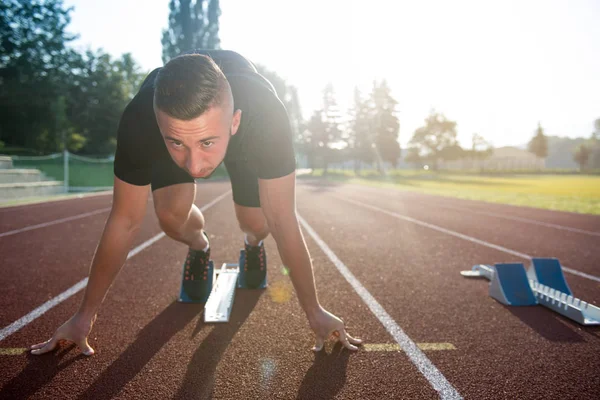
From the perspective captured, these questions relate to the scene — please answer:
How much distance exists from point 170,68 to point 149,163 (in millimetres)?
688

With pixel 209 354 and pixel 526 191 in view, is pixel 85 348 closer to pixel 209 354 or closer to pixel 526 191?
pixel 209 354

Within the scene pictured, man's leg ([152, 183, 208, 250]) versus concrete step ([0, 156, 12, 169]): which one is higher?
concrete step ([0, 156, 12, 169])

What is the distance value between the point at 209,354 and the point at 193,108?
5.62 ft

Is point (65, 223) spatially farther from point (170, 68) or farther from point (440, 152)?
point (440, 152)

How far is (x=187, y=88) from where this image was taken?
5.08 ft

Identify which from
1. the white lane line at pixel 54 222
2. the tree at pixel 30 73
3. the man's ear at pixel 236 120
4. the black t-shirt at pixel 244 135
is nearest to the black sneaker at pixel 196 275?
the black t-shirt at pixel 244 135

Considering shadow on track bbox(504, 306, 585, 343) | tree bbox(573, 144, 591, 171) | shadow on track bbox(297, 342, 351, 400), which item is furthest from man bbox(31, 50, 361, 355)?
tree bbox(573, 144, 591, 171)

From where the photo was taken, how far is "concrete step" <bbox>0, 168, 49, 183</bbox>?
13.6 metres

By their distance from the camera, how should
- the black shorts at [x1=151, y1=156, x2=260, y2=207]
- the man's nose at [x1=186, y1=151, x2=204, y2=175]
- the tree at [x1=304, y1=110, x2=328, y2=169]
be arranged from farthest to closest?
1. the tree at [x1=304, y1=110, x2=328, y2=169]
2. the black shorts at [x1=151, y1=156, x2=260, y2=207]
3. the man's nose at [x1=186, y1=151, x2=204, y2=175]

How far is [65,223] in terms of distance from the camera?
26.1 feet

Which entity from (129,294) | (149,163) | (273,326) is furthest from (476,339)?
(129,294)

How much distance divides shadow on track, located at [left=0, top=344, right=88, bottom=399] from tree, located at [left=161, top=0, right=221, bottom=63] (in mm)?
43168

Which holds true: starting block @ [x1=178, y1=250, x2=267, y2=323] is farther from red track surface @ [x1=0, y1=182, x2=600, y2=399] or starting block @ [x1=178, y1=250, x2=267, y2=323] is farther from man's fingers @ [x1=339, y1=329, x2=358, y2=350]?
man's fingers @ [x1=339, y1=329, x2=358, y2=350]

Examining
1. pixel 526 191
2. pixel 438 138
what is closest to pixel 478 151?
pixel 438 138
